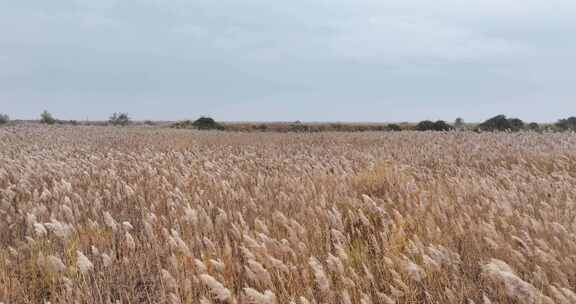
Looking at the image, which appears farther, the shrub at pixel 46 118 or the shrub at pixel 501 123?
the shrub at pixel 46 118

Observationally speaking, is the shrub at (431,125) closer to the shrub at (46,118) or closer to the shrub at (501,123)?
the shrub at (501,123)

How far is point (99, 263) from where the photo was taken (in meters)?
3.59

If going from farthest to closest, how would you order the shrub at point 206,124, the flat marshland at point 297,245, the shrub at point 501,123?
1. the shrub at point 206,124
2. the shrub at point 501,123
3. the flat marshland at point 297,245

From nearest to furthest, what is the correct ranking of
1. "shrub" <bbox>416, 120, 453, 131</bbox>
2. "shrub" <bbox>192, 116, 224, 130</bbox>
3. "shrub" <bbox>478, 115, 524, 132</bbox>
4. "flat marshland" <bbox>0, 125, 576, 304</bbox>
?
"flat marshland" <bbox>0, 125, 576, 304</bbox> → "shrub" <bbox>478, 115, 524, 132</bbox> → "shrub" <bbox>416, 120, 453, 131</bbox> → "shrub" <bbox>192, 116, 224, 130</bbox>

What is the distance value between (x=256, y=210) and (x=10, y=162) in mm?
5925

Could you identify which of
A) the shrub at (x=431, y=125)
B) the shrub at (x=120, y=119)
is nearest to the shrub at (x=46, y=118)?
the shrub at (x=120, y=119)

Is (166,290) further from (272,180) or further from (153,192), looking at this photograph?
(272,180)

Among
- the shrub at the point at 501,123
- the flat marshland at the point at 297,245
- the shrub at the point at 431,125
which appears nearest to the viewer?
the flat marshland at the point at 297,245

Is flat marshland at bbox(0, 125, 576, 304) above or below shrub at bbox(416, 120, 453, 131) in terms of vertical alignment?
below

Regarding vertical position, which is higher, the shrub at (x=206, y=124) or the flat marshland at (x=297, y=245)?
the shrub at (x=206, y=124)

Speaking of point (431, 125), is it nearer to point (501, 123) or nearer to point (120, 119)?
point (501, 123)

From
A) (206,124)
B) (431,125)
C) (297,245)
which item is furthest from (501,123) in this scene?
(297,245)

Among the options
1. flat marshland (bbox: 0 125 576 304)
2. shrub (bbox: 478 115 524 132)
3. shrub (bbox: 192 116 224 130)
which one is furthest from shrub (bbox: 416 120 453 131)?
flat marshland (bbox: 0 125 576 304)

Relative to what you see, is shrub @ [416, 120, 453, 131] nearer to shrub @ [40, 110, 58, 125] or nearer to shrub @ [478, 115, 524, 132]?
shrub @ [478, 115, 524, 132]
